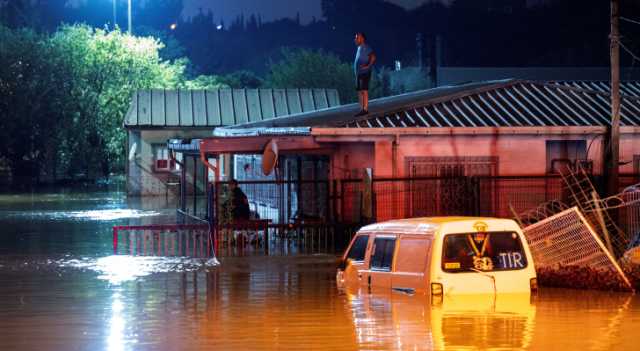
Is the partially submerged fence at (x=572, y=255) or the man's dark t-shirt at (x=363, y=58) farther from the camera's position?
the man's dark t-shirt at (x=363, y=58)

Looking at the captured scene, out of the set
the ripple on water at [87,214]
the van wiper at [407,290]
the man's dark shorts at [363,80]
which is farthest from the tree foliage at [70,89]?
the van wiper at [407,290]

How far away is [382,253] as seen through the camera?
1736 centimetres

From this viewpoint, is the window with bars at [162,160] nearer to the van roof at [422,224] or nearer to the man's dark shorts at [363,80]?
the man's dark shorts at [363,80]

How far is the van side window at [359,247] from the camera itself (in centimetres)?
1785

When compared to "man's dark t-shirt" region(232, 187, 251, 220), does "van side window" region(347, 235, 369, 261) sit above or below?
below

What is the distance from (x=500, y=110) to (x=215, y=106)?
32230mm

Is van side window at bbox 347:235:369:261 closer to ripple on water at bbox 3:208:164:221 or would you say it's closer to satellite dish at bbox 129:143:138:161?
ripple on water at bbox 3:208:164:221

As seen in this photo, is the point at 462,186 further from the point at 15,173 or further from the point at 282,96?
the point at 15,173

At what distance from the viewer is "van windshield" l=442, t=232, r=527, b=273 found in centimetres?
1602

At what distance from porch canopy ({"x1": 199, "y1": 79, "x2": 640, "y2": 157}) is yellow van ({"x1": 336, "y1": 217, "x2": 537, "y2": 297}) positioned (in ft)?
40.6

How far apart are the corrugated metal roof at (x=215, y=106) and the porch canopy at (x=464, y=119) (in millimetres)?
26294

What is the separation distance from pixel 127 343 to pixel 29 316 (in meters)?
3.59

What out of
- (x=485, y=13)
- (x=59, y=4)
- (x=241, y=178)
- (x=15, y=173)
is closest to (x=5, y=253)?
(x=241, y=178)

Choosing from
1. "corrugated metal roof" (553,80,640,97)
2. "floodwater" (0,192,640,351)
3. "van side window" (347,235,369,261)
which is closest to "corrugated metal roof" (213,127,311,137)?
"floodwater" (0,192,640,351)
